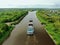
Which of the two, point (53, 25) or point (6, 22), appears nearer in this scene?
point (53, 25)

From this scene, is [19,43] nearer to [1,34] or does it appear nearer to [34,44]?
[34,44]

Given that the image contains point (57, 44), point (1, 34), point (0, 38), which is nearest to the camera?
point (57, 44)

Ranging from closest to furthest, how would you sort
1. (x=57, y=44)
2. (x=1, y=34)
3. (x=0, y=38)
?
(x=57, y=44), (x=0, y=38), (x=1, y=34)

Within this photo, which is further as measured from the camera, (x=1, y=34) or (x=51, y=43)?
(x=1, y=34)

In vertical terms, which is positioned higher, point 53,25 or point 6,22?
point 53,25

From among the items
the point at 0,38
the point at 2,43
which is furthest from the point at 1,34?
the point at 2,43

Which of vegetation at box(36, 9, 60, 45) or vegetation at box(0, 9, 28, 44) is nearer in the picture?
vegetation at box(36, 9, 60, 45)

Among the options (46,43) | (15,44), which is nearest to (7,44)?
(15,44)

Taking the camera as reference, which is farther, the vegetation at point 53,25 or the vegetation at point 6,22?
the vegetation at point 6,22

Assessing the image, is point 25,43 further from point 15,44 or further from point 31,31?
point 31,31
